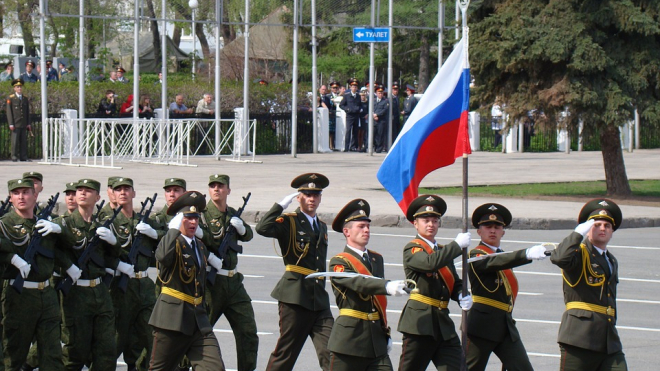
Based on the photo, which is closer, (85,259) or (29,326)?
(29,326)

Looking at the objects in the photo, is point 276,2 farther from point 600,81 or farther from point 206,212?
point 206,212

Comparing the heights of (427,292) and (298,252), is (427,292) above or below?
below

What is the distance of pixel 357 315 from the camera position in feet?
25.8

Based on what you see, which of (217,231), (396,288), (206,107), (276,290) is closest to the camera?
(396,288)

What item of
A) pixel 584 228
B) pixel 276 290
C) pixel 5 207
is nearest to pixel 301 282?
pixel 276 290

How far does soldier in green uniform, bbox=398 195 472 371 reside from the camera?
8.02 meters

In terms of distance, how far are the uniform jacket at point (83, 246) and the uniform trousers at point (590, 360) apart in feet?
12.0

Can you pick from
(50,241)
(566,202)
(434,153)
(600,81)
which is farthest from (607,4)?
(50,241)

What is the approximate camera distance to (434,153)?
9125mm

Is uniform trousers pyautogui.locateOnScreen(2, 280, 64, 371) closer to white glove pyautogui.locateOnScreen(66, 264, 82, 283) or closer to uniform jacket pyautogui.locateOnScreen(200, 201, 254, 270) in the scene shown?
white glove pyautogui.locateOnScreen(66, 264, 82, 283)

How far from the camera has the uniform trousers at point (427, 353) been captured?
8.07 m

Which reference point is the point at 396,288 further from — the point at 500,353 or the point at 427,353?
the point at 500,353

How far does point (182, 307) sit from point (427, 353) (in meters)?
1.71

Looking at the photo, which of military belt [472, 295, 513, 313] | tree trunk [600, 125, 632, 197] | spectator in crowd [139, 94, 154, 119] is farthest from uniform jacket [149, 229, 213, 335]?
spectator in crowd [139, 94, 154, 119]
